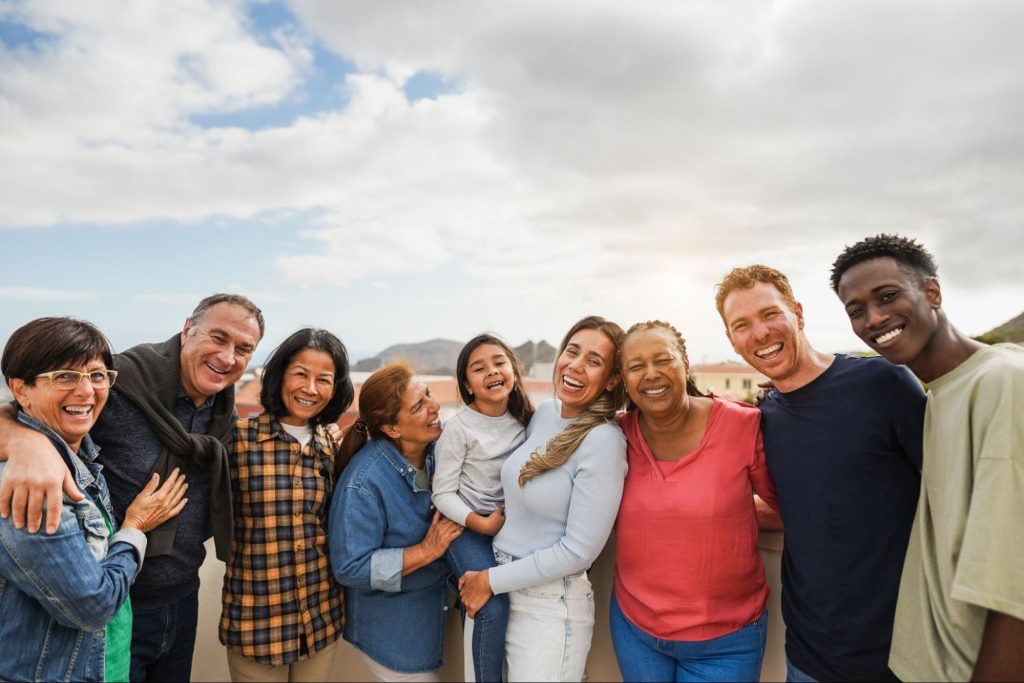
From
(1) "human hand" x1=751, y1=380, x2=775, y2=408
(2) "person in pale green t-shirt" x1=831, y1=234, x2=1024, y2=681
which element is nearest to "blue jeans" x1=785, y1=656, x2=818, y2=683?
(2) "person in pale green t-shirt" x1=831, y1=234, x2=1024, y2=681

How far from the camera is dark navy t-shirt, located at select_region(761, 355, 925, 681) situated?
186cm

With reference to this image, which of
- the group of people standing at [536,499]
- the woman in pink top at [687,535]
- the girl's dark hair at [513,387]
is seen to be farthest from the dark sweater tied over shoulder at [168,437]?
the woman in pink top at [687,535]

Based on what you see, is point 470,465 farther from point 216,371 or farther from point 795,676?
point 795,676

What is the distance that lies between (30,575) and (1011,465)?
266 centimetres

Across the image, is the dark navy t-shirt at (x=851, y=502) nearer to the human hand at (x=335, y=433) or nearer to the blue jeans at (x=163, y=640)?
the human hand at (x=335, y=433)

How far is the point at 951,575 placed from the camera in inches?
63.4

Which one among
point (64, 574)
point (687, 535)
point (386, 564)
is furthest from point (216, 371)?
point (687, 535)

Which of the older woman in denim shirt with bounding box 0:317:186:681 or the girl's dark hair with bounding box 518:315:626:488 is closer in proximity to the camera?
the older woman in denim shirt with bounding box 0:317:186:681

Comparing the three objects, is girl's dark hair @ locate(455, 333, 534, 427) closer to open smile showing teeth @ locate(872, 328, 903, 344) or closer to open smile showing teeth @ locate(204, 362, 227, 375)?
open smile showing teeth @ locate(204, 362, 227, 375)

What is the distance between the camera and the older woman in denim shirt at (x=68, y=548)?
5.64ft

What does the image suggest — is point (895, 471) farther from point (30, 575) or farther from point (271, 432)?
point (30, 575)

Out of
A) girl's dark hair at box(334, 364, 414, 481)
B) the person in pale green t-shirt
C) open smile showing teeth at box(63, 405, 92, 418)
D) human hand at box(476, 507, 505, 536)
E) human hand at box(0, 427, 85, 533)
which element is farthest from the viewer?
girl's dark hair at box(334, 364, 414, 481)

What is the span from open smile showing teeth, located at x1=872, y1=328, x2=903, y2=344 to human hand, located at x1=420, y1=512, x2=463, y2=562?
5.41ft

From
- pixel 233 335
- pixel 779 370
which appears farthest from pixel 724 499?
pixel 233 335
